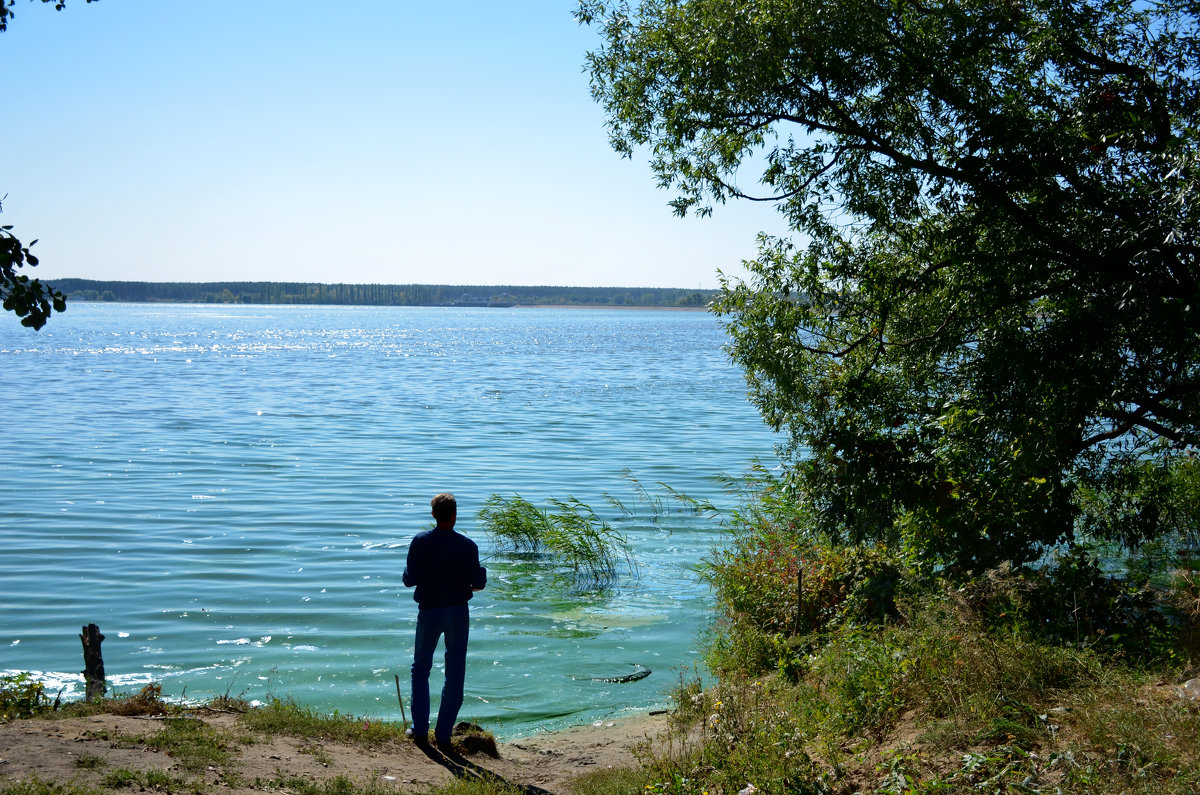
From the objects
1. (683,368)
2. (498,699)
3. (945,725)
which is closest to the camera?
(945,725)

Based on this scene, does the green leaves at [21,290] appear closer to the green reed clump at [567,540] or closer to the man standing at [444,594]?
Answer: the man standing at [444,594]

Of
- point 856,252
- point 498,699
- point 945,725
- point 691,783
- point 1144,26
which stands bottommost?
point 498,699

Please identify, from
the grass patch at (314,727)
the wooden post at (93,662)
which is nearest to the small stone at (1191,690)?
the grass patch at (314,727)

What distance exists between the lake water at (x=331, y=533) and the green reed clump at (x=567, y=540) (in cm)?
42

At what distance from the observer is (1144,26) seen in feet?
29.2

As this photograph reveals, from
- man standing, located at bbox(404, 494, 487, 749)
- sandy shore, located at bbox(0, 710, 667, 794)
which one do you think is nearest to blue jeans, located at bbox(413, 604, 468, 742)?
man standing, located at bbox(404, 494, 487, 749)

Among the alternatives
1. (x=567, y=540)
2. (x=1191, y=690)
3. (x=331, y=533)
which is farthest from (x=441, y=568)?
(x=331, y=533)

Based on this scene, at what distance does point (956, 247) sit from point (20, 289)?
7734mm

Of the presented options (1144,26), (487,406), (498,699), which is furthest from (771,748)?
(487,406)

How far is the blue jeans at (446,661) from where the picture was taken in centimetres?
845

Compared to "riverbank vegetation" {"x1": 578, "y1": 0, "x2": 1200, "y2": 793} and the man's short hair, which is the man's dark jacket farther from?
"riverbank vegetation" {"x1": 578, "y1": 0, "x2": 1200, "y2": 793}

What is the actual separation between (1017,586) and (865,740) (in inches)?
91.4

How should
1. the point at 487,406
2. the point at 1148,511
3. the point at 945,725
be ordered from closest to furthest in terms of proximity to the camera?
the point at 945,725, the point at 1148,511, the point at 487,406

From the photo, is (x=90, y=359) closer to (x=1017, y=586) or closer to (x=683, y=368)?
(x=683, y=368)
